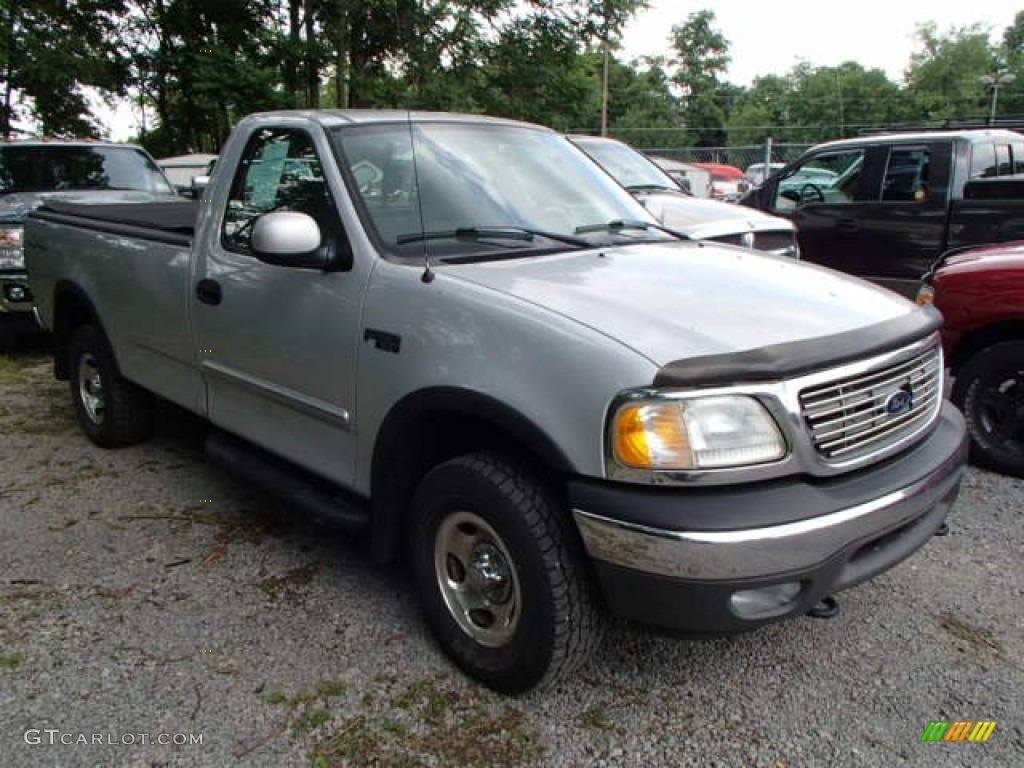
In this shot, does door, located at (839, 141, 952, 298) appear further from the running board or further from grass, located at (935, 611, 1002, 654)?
the running board

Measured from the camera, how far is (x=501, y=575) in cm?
267

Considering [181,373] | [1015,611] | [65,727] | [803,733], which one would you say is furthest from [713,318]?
[181,373]

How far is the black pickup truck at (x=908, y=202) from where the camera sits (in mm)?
7074

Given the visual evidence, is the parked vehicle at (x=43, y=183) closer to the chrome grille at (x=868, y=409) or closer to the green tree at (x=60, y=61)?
the green tree at (x=60, y=61)

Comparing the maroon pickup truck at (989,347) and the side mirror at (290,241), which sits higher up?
the side mirror at (290,241)

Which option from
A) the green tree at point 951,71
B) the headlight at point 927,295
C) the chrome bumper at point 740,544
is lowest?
the chrome bumper at point 740,544

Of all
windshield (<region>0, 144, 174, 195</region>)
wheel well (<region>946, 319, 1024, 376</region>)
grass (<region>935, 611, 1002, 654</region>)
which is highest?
windshield (<region>0, 144, 174, 195</region>)

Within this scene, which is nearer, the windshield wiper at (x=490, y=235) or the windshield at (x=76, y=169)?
the windshield wiper at (x=490, y=235)

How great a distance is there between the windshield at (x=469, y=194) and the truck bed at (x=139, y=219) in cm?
123

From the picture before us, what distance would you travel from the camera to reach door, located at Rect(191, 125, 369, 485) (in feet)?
10.1

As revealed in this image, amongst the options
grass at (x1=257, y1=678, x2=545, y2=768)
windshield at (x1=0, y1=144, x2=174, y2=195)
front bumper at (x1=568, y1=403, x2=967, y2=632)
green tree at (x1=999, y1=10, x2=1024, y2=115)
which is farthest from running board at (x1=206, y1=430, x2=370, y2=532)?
green tree at (x1=999, y1=10, x2=1024, y2=115)

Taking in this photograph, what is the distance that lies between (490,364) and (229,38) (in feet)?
50.5

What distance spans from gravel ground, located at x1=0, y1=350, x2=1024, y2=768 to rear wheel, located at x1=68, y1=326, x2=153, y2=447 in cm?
105

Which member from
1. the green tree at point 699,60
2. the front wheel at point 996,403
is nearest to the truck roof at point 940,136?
the front wheel at point 996,403
